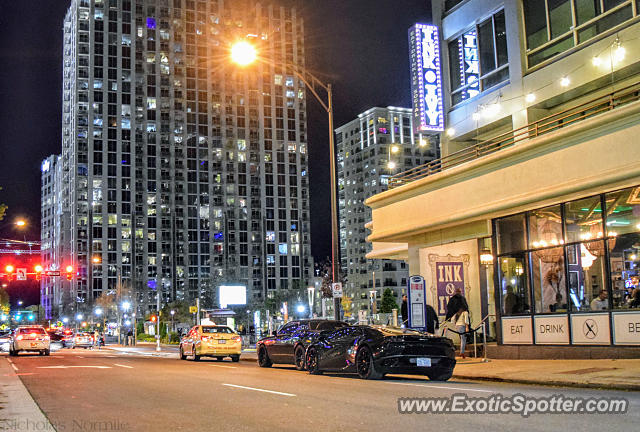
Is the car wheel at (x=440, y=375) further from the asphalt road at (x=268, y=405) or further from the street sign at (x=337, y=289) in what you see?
the street sign at (x=337, y=289)

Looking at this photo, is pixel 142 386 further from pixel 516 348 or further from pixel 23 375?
pixel 516 348

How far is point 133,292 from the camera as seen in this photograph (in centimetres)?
12138

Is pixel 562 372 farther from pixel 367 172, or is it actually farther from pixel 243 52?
pixel 367 172

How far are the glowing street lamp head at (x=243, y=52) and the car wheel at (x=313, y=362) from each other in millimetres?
10015

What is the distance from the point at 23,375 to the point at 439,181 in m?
14.9

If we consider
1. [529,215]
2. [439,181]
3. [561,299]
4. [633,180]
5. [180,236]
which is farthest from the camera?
[180,236]

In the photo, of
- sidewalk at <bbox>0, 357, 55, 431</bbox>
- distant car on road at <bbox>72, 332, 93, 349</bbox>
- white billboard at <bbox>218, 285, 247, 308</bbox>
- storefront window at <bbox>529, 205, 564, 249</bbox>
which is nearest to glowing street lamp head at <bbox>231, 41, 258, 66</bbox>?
storefront window at <bbox>529, 205, 564, 249</bbox>

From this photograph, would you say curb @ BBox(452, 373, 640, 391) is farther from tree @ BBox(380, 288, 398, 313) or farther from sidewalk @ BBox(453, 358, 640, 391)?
tree @ BBox(380, 288, 398, 313)

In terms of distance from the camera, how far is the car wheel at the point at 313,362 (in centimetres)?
1898

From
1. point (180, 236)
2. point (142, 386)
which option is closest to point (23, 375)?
point (142, 386)

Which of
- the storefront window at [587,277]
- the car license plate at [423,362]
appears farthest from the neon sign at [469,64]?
the car license plate at [423,362]

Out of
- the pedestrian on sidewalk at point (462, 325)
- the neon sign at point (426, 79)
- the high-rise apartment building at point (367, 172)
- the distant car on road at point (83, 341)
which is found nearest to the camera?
the pedestrian on sidewalk at point (462, 325)

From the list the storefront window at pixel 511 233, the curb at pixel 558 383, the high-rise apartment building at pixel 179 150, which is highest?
the high-rise apartment building at pixel 179 150

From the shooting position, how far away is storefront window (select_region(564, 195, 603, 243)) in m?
19.7
